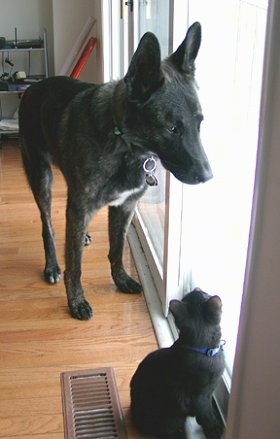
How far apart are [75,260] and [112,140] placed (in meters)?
0.53

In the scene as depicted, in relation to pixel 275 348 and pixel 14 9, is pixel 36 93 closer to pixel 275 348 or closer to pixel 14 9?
pixel 275 348

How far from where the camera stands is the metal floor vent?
1.55 meters

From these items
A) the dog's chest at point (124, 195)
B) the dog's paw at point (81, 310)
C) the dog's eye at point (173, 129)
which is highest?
the dog's eye at point (173, 129)

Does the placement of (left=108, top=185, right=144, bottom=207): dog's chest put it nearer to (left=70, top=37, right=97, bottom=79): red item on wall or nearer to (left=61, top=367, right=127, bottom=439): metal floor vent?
(left=61, top=367, right=127, bottom=439): metal floor vent

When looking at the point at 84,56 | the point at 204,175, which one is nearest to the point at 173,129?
the point at 204,175

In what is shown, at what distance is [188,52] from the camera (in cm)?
154

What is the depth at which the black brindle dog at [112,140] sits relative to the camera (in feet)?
4.87

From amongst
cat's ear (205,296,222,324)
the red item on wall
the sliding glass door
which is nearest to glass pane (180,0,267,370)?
the sliding glass door

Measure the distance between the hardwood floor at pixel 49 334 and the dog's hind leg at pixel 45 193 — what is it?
71 mm

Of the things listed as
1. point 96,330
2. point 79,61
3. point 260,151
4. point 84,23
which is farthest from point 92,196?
point 84,23

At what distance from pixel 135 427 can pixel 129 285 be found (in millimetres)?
794

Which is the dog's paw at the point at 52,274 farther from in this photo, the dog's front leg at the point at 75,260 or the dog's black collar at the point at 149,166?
the dog's black collar at the point at 149,166

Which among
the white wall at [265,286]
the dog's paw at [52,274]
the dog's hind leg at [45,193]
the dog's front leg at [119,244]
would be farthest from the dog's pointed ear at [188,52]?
the dog's paw at [52,274]

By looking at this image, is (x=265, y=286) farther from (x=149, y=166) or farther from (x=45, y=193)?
(x=45, y=193)
